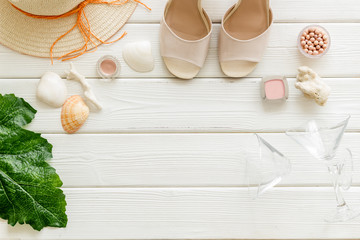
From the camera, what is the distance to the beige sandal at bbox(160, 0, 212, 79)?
912 mm

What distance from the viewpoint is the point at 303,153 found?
38.2 inches

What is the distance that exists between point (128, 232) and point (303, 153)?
56cm

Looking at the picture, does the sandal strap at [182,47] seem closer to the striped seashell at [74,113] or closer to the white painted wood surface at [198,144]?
the white painted wood surface at [198,144]

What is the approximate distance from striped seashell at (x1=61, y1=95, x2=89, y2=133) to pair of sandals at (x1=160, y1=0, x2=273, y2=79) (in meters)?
0.27

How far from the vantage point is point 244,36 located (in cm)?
97

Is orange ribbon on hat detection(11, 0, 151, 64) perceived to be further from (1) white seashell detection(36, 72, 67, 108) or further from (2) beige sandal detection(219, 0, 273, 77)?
(2) beige sandal detection(219, 0, 273, 77)

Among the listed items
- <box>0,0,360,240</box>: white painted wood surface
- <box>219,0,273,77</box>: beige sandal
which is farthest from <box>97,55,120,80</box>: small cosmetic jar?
<box>219,0,273,77</box>: beige sandal

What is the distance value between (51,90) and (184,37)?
403 millimetres

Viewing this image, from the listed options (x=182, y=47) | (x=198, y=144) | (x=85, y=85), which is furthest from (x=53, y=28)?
(x=198, y=144)

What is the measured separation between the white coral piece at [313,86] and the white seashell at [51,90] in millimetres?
659

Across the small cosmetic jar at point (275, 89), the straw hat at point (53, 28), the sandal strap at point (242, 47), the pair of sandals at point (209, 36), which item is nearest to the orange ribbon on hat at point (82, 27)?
the straw hat at point (53, 28)

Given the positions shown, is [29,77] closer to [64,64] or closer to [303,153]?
[64,64]

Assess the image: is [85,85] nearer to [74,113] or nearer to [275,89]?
[74,113]

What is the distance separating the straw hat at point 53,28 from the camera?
0.91 metres
